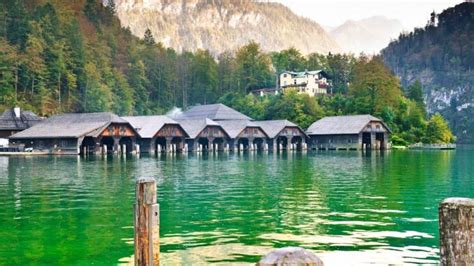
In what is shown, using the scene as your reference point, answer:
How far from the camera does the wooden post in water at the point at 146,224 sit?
31.9ft

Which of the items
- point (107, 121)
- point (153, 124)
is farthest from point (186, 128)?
point (107, 121)

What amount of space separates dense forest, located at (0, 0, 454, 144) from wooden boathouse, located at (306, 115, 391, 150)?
5587 millimetres

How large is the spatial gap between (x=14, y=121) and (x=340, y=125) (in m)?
43.5

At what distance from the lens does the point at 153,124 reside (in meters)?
82.7

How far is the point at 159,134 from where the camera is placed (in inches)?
3216

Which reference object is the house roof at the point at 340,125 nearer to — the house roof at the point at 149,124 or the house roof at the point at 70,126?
the house roof at the point at 149,124

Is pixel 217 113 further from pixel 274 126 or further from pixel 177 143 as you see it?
pixel 177 143

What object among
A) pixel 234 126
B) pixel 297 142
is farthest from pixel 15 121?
pixel 297 142

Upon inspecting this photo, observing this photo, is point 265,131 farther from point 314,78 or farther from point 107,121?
point 314,78

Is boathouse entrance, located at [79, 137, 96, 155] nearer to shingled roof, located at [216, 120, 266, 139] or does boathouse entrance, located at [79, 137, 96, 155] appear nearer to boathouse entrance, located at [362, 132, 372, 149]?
shingled roof, located at [216, 120, 266, 139]

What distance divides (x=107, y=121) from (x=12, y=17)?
3462 cm

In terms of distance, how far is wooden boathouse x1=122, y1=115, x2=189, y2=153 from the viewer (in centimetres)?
8150

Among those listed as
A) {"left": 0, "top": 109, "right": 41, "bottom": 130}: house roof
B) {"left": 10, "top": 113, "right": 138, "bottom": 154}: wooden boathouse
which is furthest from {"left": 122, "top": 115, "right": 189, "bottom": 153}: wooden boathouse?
{"left": 0, "top": 109, "right": 41, "bottom": 130}: house roof

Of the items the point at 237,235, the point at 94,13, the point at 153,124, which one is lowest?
the point at 237,235
